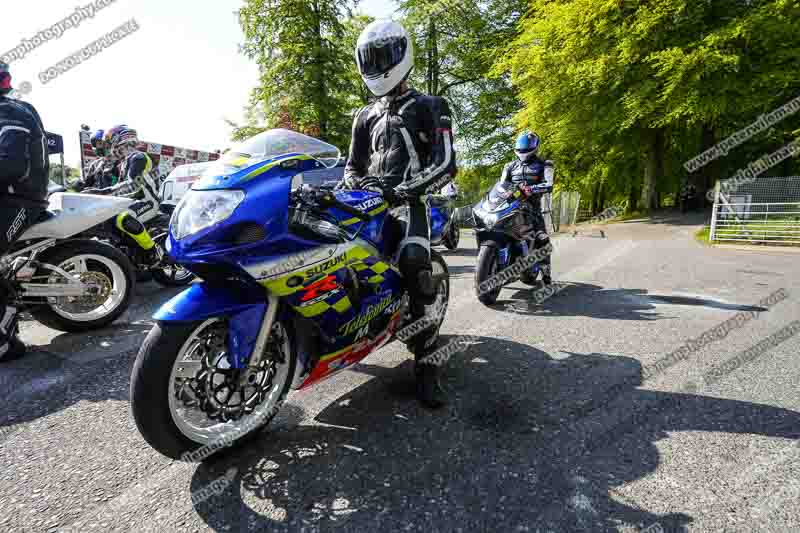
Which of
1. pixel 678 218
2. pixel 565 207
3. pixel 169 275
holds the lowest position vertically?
pixel 169 275

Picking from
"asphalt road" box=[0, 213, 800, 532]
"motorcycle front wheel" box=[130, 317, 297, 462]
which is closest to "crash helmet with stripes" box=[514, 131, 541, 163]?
"asphalt road" box=[0, 213, 800, 532]

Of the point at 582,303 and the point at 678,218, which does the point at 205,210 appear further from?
the point at 678,218

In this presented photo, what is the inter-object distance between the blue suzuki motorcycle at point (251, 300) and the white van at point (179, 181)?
6.41 m

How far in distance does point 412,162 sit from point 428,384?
1.41 m

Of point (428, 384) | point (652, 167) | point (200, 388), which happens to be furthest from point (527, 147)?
point (652, 167)

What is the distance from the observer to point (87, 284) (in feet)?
12.8

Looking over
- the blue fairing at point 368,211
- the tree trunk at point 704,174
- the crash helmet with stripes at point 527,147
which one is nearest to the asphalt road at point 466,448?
the blue fairing at point 368,211

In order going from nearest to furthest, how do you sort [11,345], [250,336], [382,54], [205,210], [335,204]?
[205,210] → [250,336] → [335,204] → [382,54] → [11,345]

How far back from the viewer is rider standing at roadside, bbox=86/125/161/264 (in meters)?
5.36

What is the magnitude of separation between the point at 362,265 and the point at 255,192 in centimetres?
73

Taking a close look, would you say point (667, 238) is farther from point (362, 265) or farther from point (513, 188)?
point (362, 265)

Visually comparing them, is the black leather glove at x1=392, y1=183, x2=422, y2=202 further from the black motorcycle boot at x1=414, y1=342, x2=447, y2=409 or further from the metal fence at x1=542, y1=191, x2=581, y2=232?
the metal fence at x1=542, y1=191, x2=581, y2=232

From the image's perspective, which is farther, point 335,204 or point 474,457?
point 335,204

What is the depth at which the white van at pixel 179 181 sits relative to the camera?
7.76 m
